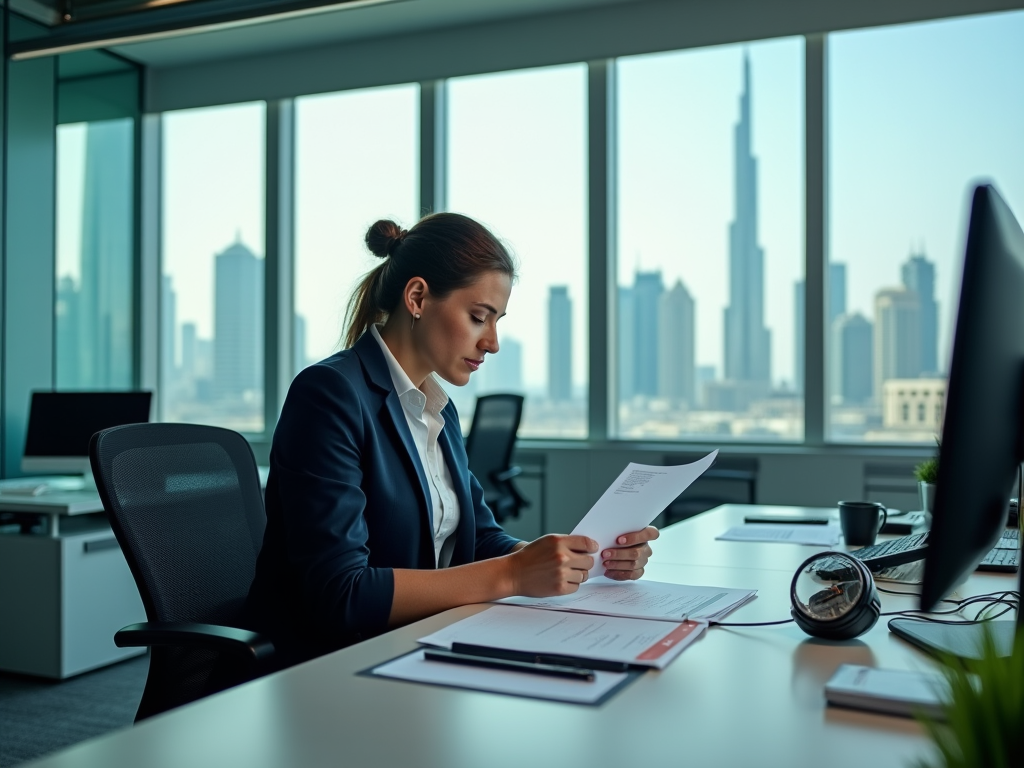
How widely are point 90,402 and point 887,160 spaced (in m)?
3.98

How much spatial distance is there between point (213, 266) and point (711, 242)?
316cm

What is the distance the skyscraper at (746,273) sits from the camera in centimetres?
479

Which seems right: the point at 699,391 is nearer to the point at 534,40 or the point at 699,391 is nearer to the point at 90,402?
the point at 534,40

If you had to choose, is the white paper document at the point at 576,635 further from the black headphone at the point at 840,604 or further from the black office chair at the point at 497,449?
the black office chair at the point at 497,449

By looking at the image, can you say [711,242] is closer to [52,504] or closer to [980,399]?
[52,504]

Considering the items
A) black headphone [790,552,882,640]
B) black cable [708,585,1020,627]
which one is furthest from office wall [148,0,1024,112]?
black headphone [790,552,882,640]

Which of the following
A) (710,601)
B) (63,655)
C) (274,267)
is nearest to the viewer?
(710,601)

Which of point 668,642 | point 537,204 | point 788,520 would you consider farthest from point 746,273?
point 668,642

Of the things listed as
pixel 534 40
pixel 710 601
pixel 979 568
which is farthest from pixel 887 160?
pixel 710 601

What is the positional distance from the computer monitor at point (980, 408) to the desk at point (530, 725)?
0.50 ft

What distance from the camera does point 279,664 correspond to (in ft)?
4.92

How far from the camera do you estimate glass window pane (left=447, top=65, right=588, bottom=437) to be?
513 cm

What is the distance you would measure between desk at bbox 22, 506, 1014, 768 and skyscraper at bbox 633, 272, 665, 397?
3.94 metres

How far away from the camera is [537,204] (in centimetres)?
521
